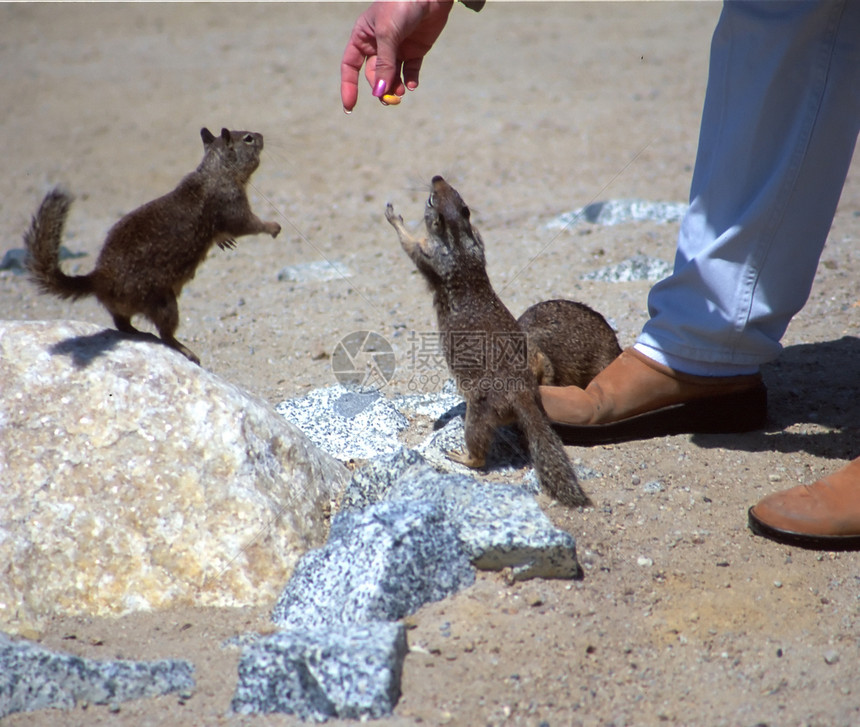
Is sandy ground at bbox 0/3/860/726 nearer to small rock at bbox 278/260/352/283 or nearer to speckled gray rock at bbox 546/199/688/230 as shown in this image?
small rock at bbox 278/260/352/283

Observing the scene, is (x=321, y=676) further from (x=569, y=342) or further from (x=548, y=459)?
(x=569, y=342)

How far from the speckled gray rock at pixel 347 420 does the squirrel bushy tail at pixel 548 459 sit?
26.1 inches

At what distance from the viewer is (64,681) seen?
2529mm

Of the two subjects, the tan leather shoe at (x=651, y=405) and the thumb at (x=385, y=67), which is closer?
the thumb at (x=385, y=67)

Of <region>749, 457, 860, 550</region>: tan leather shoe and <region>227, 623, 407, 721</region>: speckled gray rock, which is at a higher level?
<region>749, 457, 860, 550</region>: tan leather shoe

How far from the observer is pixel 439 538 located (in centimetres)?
289

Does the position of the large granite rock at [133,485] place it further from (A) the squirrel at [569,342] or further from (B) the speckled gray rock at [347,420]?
(A) the squirrel at [569,342]

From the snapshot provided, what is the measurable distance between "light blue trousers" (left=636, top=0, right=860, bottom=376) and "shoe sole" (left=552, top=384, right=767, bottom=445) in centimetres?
15

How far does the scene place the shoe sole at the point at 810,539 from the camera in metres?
3.13

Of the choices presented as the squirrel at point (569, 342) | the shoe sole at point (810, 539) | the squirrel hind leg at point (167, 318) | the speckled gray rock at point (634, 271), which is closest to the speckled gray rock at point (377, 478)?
the squirrel hind leg at point (167, 318)

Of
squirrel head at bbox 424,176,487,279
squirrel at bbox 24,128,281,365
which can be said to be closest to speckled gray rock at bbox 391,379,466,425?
squirrel head at bbox 424,176,487,279

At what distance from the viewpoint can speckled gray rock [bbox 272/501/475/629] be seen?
9.02 feet

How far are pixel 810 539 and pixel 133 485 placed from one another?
2399 mm

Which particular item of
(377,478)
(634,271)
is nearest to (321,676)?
(377,478)
